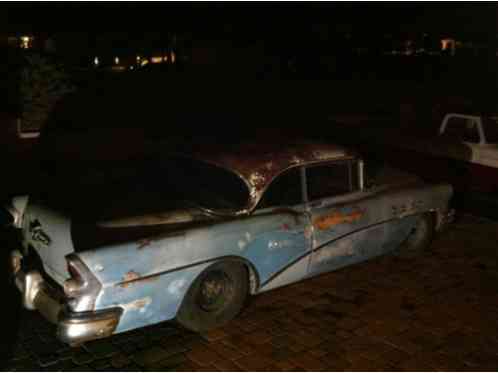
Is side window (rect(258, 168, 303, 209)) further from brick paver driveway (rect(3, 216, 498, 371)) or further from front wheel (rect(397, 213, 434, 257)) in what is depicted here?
front wheel (rect(397, 213, 434, 257))

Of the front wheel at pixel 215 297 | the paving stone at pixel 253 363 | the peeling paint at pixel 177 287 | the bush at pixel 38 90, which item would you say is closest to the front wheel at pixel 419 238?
the front wheel at pixel 215 297

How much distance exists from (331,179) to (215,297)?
5.37ft

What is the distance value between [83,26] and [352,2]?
9.55 metres

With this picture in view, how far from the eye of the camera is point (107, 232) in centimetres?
404

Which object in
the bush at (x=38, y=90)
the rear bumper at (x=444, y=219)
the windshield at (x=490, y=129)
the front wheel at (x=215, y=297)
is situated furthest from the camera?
the bush at (x=38, y=90)

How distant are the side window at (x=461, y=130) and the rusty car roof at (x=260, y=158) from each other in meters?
3.92

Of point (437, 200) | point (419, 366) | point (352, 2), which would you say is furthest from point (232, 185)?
point (352, 2)

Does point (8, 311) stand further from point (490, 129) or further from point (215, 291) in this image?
point (490, 129)

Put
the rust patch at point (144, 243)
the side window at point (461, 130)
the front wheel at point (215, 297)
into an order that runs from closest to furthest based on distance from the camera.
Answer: the rust patch at point (144, 243) → the front wheel at point (215, 297) → the side window at point (461, 130)

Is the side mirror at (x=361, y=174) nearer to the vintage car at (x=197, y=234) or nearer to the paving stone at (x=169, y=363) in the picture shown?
the vintage car at (x=197, y=234)

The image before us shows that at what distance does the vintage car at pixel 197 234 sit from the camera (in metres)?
3.66

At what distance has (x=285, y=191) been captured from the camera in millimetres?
4660

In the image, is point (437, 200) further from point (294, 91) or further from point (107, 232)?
point (294, 91)

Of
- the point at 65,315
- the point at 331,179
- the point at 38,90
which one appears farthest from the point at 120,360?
the point at 38,90
